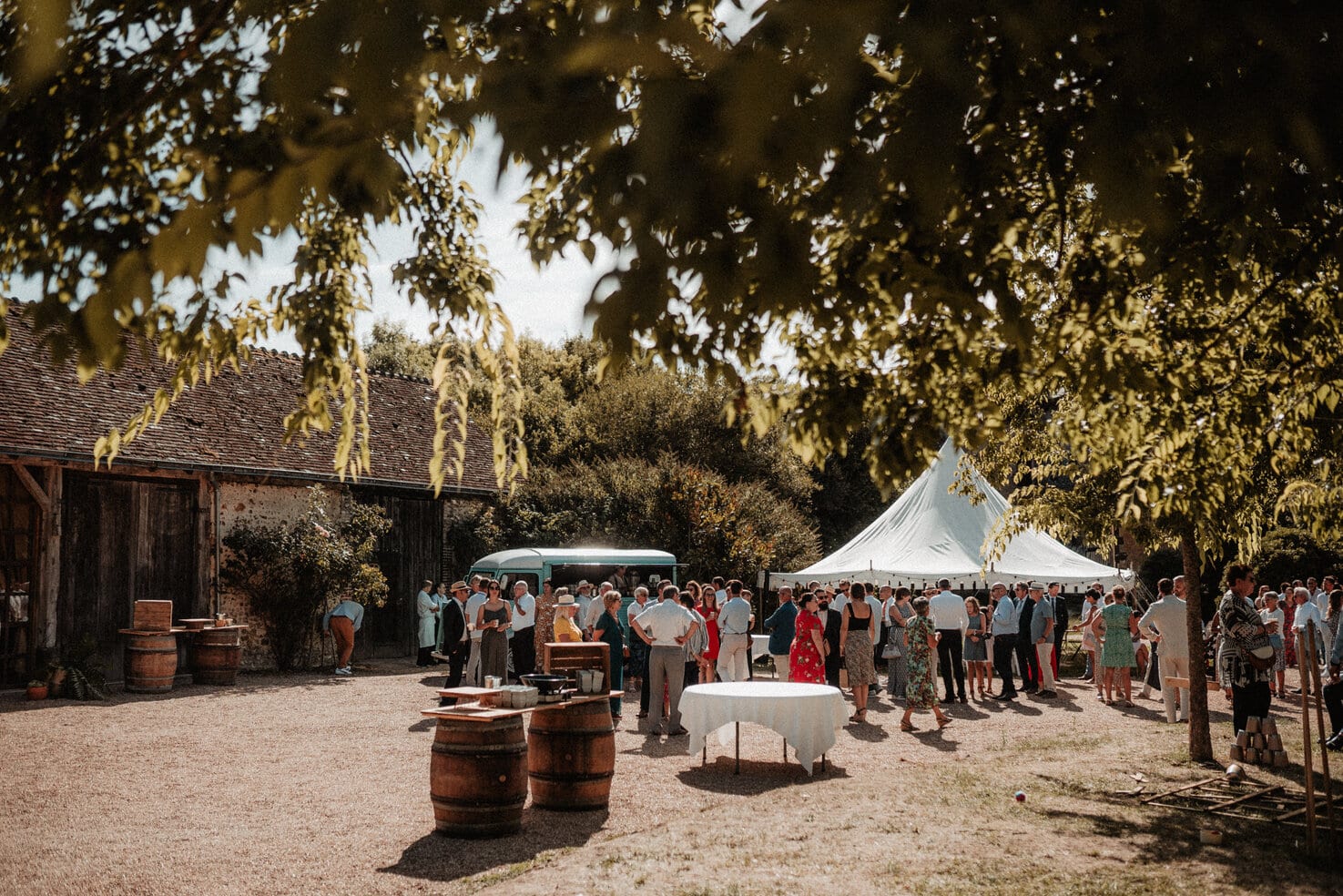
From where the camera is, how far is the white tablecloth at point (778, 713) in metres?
10.2

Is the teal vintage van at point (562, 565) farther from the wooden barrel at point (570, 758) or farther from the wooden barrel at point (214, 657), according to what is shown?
the wooden barrel at point (570, 758)

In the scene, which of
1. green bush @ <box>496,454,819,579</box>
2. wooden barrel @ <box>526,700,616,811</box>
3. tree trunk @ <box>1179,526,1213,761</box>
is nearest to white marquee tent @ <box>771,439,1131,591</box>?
green bush @ <box>496,454,819,579</box>

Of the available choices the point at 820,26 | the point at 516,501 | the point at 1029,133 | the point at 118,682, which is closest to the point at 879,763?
the point at 1029,133

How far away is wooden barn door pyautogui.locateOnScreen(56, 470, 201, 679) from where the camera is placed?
57.6 feet

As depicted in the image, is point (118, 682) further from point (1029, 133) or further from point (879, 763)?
point (1029, 133)

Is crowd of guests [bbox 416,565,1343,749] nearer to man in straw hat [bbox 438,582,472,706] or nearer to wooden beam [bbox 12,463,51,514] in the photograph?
man in straw hat [bbox 438,582,472,706]

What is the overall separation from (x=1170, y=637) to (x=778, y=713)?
636 centimetres

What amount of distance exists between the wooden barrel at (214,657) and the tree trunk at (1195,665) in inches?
564

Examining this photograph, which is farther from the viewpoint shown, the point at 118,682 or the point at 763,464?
the point at 763,464

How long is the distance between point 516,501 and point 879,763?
19224mm

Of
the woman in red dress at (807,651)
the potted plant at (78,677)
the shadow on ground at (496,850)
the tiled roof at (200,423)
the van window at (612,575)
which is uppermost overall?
the tiled roof at (200,423)

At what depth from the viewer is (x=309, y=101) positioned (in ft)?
6.65

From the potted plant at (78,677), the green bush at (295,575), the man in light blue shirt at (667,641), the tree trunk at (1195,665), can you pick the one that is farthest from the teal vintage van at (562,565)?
the tree trunk at (1195,665)

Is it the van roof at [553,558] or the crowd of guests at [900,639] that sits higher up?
the van roof at [553,558]
